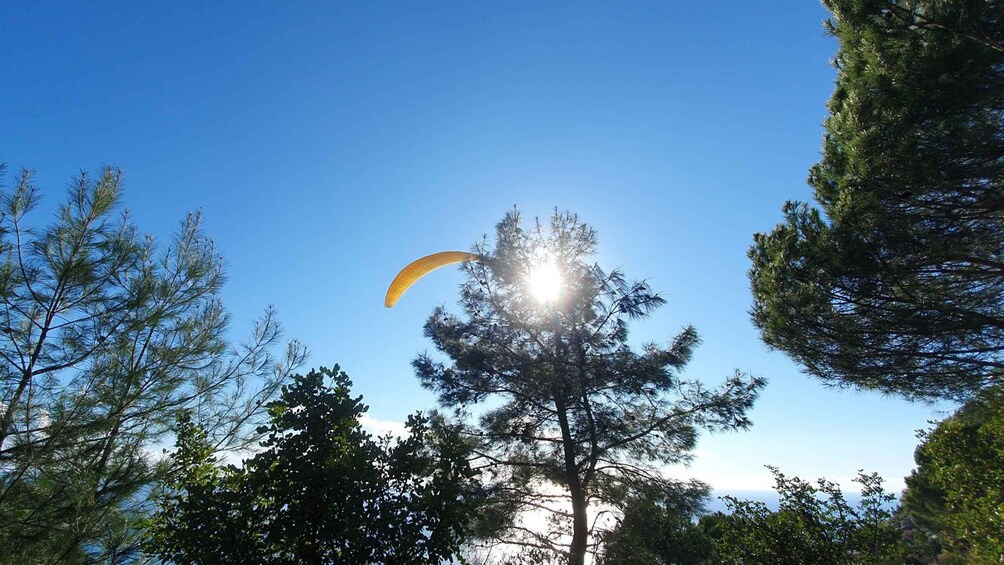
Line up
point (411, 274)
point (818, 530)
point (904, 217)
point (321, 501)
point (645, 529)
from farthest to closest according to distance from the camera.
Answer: point (411, 274) → point (645, 529) → point (904, 217) → point (818, 530) → point (321, 501)

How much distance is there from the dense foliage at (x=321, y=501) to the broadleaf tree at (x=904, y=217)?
304 inches

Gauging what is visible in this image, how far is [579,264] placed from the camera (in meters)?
11.5

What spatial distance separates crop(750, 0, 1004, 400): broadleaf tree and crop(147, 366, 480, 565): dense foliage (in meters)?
7.71

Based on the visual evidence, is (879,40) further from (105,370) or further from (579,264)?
(105,370)

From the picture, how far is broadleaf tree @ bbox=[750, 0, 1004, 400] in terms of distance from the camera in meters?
7.19

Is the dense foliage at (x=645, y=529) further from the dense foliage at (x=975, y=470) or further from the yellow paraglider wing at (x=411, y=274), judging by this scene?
the yellow paraglider wing at (x=411, y=274)

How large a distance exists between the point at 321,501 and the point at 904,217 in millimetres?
9562

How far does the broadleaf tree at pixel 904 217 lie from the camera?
7.19 meters

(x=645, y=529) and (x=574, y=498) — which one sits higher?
(x=574, y=498)

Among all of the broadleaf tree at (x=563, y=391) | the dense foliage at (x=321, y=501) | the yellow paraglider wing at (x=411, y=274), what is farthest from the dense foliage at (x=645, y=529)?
the yellow paraglider wing at (x=411, y=274)

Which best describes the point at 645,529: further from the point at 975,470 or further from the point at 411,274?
the point at 411,274

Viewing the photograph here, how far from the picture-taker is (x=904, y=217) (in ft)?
25.9

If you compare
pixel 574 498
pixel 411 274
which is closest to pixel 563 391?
pixel 574 498

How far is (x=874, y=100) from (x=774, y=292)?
355cm
